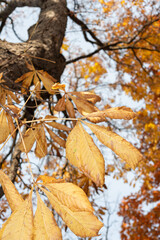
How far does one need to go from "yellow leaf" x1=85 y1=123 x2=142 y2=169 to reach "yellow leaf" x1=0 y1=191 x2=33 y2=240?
0.19m

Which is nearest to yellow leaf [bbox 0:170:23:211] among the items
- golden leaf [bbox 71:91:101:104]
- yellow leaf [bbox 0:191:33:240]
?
yellow leaf [bbox 0:191:33:240]

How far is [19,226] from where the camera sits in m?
0.29

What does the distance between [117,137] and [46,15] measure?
170 centimetres

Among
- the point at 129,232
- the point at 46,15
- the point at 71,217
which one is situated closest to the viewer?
the point at 71,217

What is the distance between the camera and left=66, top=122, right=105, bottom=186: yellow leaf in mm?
373

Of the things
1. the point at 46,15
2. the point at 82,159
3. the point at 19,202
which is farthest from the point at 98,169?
the point at 46,15

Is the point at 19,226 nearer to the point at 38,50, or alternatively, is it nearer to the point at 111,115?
the point at 111,115

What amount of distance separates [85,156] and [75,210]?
0.11 m

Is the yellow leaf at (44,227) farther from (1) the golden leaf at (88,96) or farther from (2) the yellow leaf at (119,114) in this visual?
(1) the golden leaf at (88,96)

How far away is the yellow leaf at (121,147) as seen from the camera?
373mm

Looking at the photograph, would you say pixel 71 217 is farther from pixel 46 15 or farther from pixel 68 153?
pixel 46 15

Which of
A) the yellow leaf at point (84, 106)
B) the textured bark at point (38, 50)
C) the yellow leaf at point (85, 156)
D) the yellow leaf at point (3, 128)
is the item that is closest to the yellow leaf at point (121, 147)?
the yellow leaf at point (85, 156)

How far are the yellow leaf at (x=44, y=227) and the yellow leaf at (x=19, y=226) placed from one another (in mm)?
15

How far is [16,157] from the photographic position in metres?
1.48
